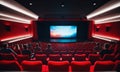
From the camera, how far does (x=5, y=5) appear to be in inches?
298

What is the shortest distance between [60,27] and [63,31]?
640 mm

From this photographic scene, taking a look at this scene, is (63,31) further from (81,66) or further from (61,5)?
(81,66)

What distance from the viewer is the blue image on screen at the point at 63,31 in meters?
18.0

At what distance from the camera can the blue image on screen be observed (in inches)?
710

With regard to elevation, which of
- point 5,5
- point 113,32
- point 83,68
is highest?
point 5,5

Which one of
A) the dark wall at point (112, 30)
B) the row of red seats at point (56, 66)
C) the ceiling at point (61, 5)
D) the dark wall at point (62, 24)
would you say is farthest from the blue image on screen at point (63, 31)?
the row of red seats at point (56, 66)

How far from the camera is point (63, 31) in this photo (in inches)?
712

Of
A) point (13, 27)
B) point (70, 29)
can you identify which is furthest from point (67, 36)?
point (13, 27)

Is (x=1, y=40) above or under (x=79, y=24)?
under

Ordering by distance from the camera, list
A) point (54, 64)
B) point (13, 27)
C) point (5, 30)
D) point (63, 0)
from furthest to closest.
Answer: point (13, 27)
point (5, 30)
point (63, 0)
point (54, 64)

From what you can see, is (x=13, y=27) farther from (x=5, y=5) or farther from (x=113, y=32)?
(x=113, y=32)

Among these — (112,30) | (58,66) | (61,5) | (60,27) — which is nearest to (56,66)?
(58,66)

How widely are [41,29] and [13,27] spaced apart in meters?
6.92

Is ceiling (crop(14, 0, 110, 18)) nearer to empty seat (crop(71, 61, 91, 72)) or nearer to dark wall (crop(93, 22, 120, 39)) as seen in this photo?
dark wall (crop(93, 22, 120, 39))
